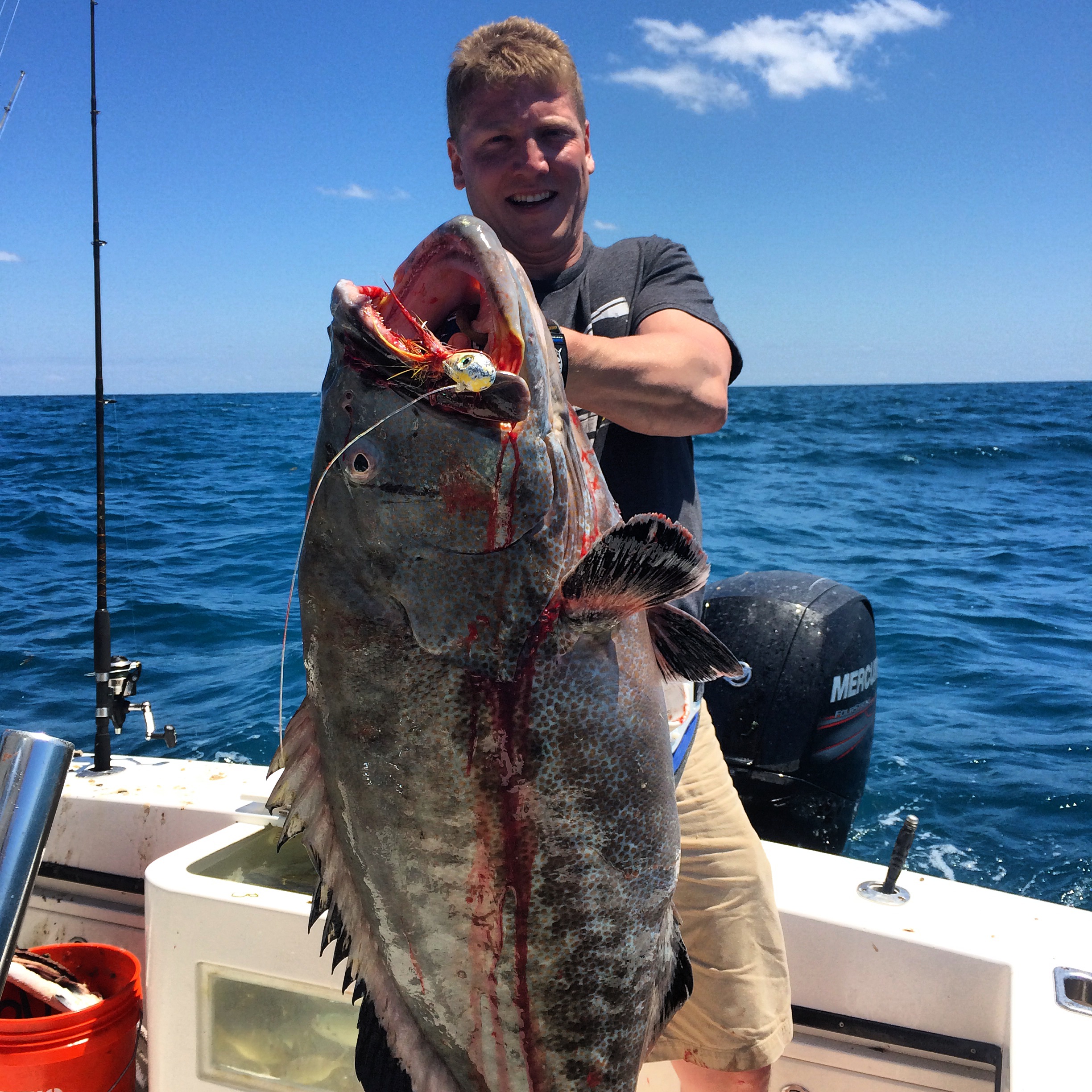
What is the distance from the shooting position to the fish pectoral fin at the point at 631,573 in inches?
52.0

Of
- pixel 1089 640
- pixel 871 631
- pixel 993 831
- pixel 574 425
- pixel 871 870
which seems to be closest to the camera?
pixel 574 425

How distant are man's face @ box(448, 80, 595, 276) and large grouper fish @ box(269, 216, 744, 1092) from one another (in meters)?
0.75

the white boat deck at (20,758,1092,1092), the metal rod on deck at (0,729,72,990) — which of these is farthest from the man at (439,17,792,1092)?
the metal rod on deck at (0,729,72,990)

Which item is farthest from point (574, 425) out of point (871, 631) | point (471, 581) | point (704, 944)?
point (871, 631)

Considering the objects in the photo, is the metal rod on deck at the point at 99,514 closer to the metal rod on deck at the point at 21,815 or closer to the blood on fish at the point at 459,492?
the metal rod on deck at the point at 21,815

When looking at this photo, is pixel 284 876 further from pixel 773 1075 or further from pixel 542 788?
pixel 542 788

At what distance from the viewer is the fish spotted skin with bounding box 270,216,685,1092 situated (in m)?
1.36

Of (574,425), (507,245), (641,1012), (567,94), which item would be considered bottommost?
(641,1012)

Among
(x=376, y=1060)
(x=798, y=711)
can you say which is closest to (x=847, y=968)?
(x=798, y=711)

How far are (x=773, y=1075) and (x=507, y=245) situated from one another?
2.60 m

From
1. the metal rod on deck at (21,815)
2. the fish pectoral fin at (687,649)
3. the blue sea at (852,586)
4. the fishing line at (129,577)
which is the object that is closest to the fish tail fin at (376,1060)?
the metal rod on deck at (21,815)

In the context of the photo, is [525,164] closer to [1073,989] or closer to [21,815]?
[21,815]

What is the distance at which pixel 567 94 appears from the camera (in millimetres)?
2166

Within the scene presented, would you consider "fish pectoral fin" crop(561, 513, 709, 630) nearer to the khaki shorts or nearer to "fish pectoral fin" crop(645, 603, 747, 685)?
"fish pectoral fin" crop(645, 603, 747, 685)
